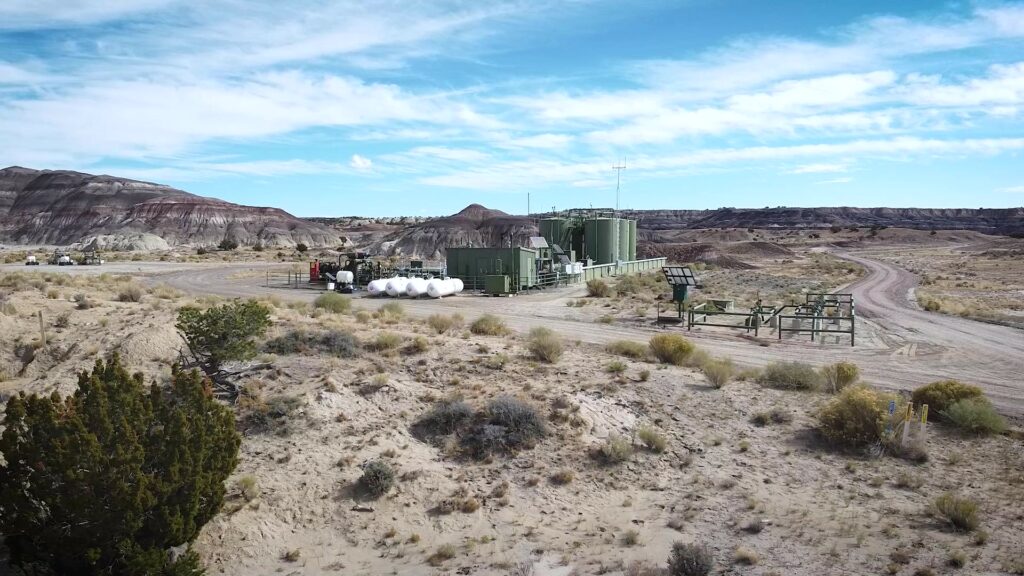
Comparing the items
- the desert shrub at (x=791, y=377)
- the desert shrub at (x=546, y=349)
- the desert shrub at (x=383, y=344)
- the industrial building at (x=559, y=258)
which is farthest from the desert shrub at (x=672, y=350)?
the industrial building at (x=559, y=258)

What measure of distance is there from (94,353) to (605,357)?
12741 millimetres

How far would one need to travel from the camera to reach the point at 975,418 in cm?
1320

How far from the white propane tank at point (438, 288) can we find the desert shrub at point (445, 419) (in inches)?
826

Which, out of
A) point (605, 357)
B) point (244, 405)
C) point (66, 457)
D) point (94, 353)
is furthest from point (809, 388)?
point (94, 353)

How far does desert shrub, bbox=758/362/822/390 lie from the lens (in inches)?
632

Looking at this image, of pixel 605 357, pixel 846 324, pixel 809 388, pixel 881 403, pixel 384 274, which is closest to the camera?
pixel 881 403

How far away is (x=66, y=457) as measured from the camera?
8352 mm

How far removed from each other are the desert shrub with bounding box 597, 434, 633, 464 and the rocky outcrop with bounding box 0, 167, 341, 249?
335ft

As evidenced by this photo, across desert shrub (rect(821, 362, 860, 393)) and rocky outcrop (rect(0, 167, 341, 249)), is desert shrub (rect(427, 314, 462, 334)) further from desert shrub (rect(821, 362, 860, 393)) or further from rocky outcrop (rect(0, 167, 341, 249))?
rocky outcrop (rect(0, 167, 341, 249))

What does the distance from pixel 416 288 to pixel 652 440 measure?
23.3 metres

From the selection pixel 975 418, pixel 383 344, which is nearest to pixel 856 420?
pixel 975 418

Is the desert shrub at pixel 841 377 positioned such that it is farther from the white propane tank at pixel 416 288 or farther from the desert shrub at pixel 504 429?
the white propane tank at pixel 416 288

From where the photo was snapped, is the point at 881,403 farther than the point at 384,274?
No

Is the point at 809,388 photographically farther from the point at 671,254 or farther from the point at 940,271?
the point at 671,254
